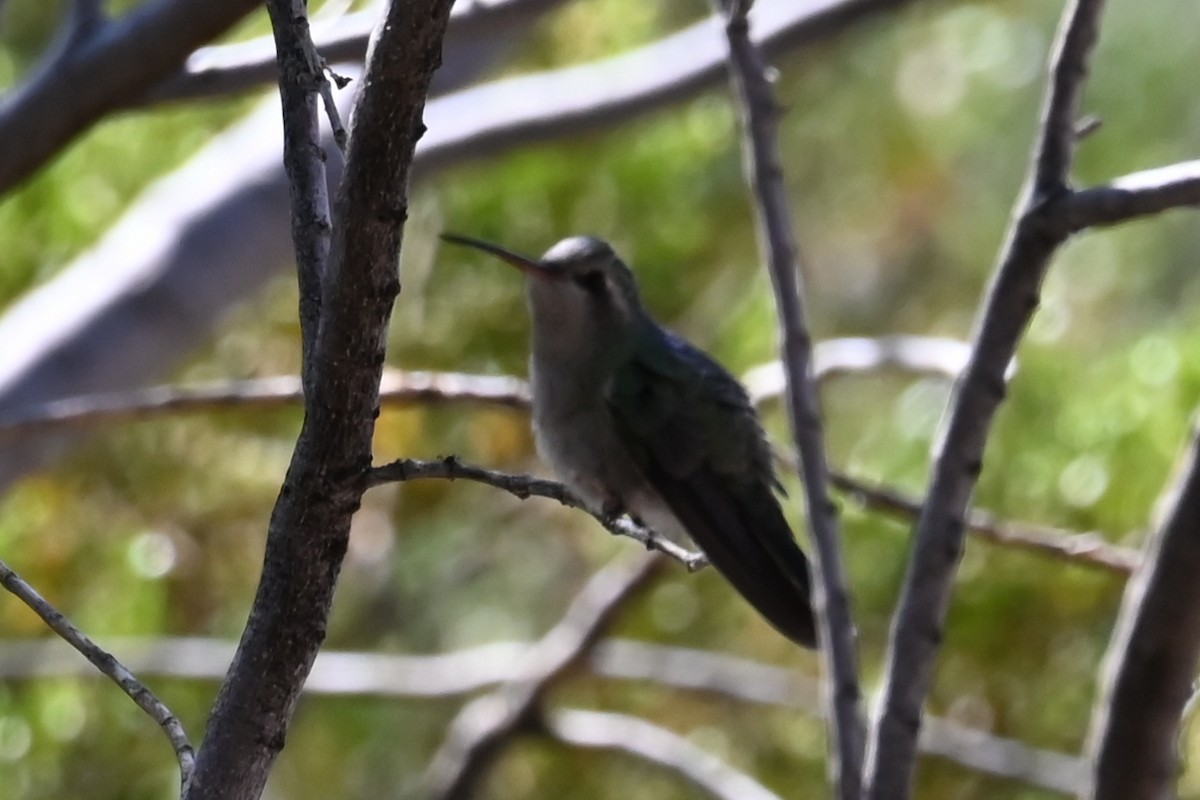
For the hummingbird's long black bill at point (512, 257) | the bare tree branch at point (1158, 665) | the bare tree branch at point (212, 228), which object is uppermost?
the bare tree branch at point (212, 228)

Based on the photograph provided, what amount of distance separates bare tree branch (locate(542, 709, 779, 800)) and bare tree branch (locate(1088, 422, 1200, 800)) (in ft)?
4.06

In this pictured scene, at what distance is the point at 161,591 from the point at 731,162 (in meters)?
2.43

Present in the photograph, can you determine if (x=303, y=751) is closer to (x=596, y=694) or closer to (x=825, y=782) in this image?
(x=596, y=694)

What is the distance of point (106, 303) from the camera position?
3.61 m

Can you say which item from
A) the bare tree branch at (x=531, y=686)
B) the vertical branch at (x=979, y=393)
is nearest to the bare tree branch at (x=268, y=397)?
the vertical branch at (x=979, y=393)

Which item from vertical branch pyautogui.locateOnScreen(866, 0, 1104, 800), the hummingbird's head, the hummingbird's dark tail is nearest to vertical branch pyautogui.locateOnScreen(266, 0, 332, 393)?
vertical branch pyautogui.locateOnScreen(866, 0, 1104, 800)

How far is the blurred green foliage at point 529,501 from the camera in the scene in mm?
3832

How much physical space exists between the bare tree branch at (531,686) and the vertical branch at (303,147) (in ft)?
8.30

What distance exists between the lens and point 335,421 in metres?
1.17

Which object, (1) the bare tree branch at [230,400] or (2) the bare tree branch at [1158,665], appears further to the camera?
(1) the bare tree branch at [230,400]

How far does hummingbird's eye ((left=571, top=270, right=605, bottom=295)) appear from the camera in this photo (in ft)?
10.3

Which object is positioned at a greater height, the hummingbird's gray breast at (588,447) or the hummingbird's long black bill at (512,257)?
the hummingbird's long black bill at (512,257)

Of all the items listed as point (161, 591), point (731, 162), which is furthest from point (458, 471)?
point (731, 162)

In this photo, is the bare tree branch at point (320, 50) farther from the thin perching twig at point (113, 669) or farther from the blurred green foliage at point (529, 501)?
the blurred green foliage at point (529, 501)
